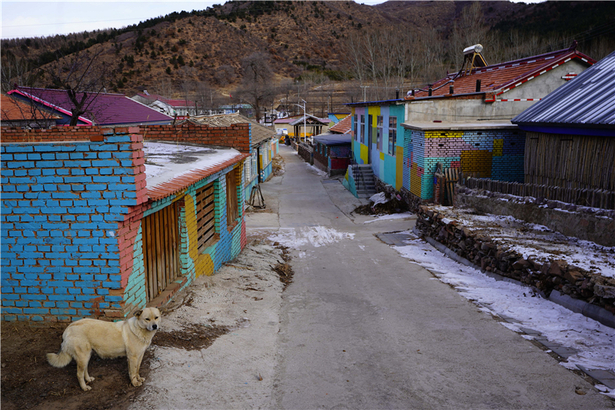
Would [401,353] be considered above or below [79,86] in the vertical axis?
below

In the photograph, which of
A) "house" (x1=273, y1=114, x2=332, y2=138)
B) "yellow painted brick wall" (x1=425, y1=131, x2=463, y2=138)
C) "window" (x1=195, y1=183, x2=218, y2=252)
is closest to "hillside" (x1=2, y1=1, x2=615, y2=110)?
"house" (x1=273, y1=114, x2=332, y2=138)

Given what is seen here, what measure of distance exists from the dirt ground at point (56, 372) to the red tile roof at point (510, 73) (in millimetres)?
16599

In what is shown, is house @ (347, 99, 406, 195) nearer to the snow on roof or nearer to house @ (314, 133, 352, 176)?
house @ (314, 133, 352, 176)

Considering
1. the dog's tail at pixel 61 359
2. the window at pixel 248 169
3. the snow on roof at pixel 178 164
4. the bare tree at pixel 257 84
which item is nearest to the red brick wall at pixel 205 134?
the snow on roof at pixel 178 164

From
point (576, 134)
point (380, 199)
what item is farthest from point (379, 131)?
point (576, 134)

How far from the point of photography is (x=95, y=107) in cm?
2475

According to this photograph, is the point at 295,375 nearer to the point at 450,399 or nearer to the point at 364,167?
the point at 450,399

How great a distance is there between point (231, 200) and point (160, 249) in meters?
4.41

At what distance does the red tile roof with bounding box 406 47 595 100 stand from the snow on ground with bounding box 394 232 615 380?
1182 centimetres

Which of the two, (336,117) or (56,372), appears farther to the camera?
(336,117)

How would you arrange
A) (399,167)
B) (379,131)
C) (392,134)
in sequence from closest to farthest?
(399,167) < (392,134) < (379,131)

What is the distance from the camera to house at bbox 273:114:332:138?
5081 centimetres

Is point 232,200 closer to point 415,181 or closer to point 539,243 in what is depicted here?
point 539,243

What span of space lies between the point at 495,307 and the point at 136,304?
562cm
